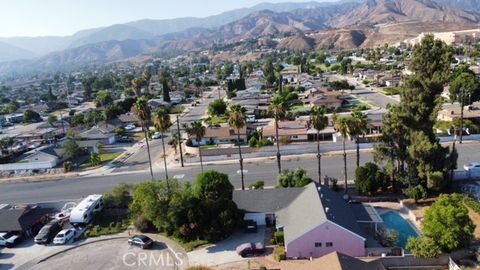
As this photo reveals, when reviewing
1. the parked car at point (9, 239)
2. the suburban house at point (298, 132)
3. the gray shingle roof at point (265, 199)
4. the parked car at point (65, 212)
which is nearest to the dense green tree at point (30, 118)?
the suburban house at point (298, 132)

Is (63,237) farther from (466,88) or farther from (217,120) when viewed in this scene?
(466,88)

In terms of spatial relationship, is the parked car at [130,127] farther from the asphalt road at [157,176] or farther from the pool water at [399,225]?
the pool water at [399,225]

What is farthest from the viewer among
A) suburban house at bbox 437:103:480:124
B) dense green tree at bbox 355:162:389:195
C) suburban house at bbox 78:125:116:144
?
suburban house at bbox 78:125:116:144

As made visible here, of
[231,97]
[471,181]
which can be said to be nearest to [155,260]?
[471,181]

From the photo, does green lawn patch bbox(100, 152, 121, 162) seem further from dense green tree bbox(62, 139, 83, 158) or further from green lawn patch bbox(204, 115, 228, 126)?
green lawn patch bbox(204, 115, 228, 126)

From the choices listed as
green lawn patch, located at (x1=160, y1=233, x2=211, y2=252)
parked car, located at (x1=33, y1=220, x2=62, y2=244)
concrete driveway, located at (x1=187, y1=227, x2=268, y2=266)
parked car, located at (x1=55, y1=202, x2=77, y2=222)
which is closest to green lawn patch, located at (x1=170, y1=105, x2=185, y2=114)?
parked car, located at (x1=55, y1=202, x2=77, y2=222)

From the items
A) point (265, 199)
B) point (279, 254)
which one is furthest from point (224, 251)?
point (265, 199)

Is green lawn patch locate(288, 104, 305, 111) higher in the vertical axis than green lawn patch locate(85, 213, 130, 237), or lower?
higher
